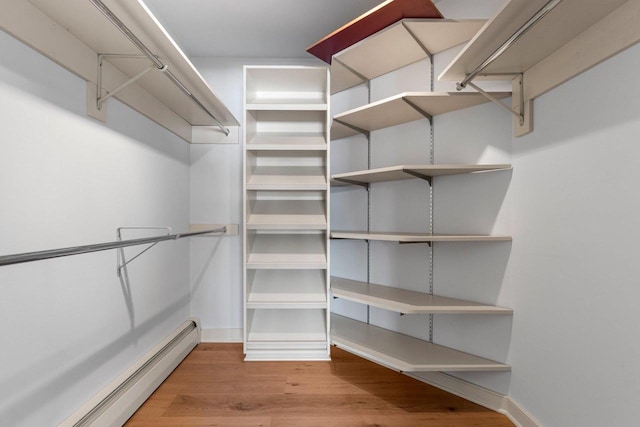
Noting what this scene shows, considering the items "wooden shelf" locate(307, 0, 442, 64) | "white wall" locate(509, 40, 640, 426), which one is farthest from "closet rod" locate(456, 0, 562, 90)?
"wooden shelf" locate(307, 0, 442, 64)

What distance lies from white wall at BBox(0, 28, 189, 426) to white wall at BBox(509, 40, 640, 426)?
6.25ft

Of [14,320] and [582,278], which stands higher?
[582,278]

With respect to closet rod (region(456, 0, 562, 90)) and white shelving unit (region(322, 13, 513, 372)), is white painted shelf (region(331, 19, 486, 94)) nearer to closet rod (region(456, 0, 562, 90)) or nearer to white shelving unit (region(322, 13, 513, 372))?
white shelving unit (region(322, 13, 513, 372))

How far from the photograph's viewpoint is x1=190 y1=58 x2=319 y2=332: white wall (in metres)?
2.28

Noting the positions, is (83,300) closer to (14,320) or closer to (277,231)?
(14,320)

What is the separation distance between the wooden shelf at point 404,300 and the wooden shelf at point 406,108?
41.7 inches

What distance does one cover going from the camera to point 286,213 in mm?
2027

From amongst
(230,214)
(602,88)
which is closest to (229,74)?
(230,214)

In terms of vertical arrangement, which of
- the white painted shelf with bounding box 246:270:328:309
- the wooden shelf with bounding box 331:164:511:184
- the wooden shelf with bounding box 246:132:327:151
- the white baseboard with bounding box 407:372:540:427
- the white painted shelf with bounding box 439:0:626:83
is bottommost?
the white baseboard with bounding box 407:372:540:427

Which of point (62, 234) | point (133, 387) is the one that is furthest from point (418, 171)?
point (133, 387)

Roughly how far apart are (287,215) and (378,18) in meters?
1.27

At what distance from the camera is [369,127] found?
1.95 meters

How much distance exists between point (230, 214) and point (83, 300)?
1215 millimetres

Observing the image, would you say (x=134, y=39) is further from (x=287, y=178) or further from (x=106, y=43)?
(x=287, y=178)
